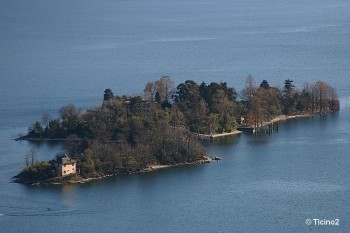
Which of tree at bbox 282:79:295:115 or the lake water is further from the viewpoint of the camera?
tree at bbox 282:79:295:115

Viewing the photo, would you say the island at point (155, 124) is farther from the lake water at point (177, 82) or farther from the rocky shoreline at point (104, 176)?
the lake water at point (177, 82)

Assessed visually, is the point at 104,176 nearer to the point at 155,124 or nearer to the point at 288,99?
the point at 155,124

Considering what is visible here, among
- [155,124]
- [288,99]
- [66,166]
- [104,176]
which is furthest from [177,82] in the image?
[66,166]

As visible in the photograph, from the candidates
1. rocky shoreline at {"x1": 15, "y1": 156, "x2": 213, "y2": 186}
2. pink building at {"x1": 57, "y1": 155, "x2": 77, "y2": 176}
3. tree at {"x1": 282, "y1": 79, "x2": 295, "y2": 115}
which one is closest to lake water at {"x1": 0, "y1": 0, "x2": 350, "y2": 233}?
rocky shoreline at {"x1": 15, "y1": 156, "x2": 213, "y2": 186}

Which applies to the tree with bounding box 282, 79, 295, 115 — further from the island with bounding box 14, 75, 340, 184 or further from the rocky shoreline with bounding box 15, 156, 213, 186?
the rocky shoreline with bounding box 15, 156, 213, 186

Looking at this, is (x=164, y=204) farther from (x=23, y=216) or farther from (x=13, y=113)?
(x=13, y=113)

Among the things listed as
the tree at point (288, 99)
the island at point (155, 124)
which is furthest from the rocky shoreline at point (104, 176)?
the tree at point (288, 99)
